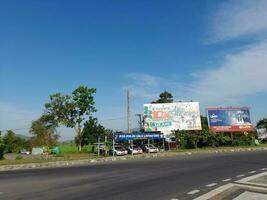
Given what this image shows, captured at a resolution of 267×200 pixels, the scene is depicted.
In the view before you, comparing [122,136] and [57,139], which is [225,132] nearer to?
[122,136]

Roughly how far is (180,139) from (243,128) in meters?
12.2

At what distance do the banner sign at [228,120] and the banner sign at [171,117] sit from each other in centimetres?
310

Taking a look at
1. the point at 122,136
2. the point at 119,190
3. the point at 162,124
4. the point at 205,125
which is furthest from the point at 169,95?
the point at 119,190

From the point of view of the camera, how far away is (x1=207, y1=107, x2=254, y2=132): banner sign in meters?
58.8

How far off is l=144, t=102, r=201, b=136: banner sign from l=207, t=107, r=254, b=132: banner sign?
10.2 ft

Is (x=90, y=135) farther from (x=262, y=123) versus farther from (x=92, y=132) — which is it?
(x=262, y=123)

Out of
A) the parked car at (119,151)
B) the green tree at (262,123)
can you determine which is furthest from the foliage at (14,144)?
the green tree at (262,123)

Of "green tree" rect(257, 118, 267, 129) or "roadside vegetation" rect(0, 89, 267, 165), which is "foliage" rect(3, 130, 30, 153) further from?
"green tree" rect(257, 118, 267, 129)

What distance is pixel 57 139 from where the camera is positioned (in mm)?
92438

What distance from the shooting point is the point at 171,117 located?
185ft

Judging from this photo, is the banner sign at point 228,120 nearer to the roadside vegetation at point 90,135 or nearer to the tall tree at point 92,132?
the roadside vegetation at point 90,135

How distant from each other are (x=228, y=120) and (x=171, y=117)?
34.6ft

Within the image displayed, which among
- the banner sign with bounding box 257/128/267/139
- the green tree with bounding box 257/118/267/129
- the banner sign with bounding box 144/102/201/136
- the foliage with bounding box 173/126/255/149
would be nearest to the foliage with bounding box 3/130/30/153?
the banner sign with bounding box 144/102/201/136

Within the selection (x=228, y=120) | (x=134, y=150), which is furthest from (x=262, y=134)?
(x=134, y=150)
